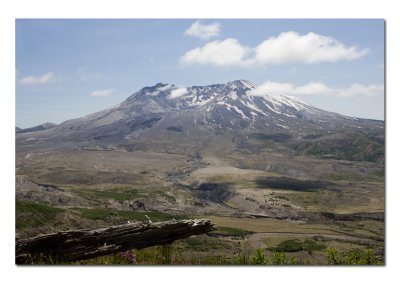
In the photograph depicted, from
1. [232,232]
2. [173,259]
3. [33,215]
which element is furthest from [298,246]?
[173,259]

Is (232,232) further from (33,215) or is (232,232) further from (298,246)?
(33,215)

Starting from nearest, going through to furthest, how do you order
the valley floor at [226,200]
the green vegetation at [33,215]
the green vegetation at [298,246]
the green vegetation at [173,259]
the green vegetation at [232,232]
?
1. the green vegetation at [173,259]
2. the green vegetation at [33,215]
3. the green vegetation at [298,246]
4. the valley floor at [226,200]
5. the green vegetation at [232,232]

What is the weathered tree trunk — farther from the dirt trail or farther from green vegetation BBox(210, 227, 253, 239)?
green vegetation BBox(210, 227, 253, 239)

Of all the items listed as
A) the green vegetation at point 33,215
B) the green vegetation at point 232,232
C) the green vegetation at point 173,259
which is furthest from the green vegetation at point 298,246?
the green vegetation at point 173,259

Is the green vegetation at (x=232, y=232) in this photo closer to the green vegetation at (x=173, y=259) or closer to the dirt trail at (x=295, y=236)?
the dirt trail at (x=295, y=236)
